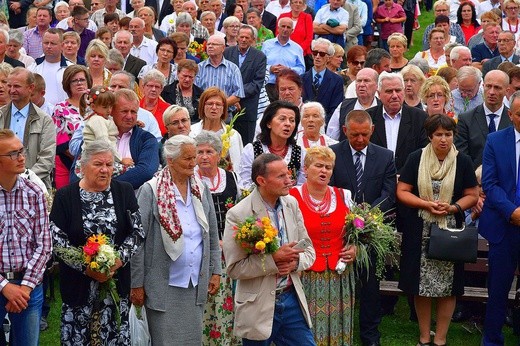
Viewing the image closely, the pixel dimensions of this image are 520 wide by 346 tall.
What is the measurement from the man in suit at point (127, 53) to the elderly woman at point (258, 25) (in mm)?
3413

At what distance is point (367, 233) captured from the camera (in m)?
9.59

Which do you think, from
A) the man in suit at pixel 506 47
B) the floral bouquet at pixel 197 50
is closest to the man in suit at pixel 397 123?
the man in suit at pixel 506 47

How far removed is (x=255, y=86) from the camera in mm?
15328

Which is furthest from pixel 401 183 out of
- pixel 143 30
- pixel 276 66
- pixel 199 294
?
pixel 143 30

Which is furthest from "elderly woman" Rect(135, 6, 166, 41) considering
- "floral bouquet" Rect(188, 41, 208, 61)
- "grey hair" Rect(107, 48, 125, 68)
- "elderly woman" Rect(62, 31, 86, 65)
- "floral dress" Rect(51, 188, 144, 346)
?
"floral dress" Rect(51, 188, 144, 346)

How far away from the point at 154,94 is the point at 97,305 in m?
4.55

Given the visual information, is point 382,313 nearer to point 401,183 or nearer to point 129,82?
point 401,183

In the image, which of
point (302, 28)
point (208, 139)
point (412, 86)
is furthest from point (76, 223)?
point (302, 28)

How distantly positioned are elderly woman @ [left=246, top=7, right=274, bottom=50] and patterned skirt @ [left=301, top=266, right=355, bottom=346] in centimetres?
956

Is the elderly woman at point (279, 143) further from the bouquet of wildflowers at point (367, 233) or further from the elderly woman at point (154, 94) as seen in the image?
the elderly woman at point (154, 94)

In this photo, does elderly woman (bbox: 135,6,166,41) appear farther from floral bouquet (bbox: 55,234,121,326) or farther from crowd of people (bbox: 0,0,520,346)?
floral bouquet (bbox: 55,234,121,326)

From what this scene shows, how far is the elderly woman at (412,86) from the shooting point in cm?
1252

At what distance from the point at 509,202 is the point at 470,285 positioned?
1.83 meters

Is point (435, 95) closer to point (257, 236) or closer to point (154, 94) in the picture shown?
point (154, 94)
